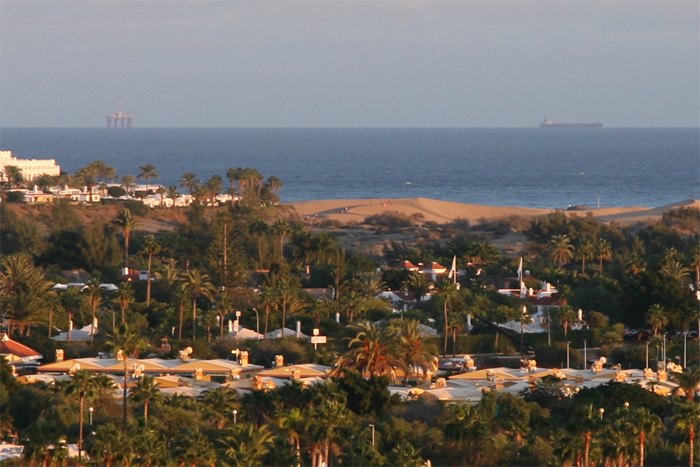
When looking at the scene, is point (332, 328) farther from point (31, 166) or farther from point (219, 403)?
point (31, 166)

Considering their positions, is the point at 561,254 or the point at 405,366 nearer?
the point at 405,366

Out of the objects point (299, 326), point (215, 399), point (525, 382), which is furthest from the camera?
point (299, 326)

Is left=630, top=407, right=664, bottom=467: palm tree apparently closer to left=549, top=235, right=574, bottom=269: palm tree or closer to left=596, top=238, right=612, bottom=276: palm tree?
left=596, top=238, right=612, bottom=276: palm tree

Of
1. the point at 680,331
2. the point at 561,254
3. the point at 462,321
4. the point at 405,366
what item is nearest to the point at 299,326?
the point at 462,321

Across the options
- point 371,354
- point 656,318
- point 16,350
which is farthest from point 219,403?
point 656,318

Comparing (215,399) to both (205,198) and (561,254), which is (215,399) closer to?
(561,254)

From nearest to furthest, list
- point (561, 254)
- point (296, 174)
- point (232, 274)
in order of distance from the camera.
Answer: point (232, 274), point (561, 254), point (296, 174)
